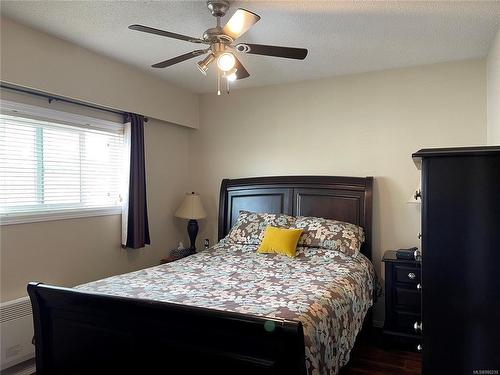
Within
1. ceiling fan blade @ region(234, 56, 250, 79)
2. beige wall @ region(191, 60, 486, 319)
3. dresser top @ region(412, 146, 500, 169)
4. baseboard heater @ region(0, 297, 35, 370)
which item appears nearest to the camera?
dresser top @ region(412, 146, 500, 169)

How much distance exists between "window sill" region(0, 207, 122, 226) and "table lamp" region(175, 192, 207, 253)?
777 millimetres

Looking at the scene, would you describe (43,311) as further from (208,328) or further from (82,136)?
(82,136)

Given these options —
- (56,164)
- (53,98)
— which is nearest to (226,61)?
(53,98)

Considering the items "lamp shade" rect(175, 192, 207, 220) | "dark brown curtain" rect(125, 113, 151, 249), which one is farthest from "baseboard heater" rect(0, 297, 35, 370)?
"lamp shade" rect(175, 192, 207, 220)

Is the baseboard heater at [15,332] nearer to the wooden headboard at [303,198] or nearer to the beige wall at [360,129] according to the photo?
the wooden headboard at [303,198]

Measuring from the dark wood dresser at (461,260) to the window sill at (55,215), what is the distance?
8.85 ft

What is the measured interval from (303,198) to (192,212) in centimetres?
125

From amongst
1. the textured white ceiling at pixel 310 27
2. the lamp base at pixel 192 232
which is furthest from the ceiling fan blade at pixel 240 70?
the lamp base at pixel 192 232

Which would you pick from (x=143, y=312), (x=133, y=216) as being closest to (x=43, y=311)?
(x=143, y=312)

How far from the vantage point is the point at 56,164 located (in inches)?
121

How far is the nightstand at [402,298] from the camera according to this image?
10.2 feet

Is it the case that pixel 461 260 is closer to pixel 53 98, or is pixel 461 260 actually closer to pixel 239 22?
pixel 239 22

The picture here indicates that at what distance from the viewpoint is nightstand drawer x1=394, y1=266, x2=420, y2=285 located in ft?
A: 10.2

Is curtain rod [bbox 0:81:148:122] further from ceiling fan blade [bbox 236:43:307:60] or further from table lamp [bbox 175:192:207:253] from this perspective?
ceiling fan blade [bbox 236:43:307:60]
